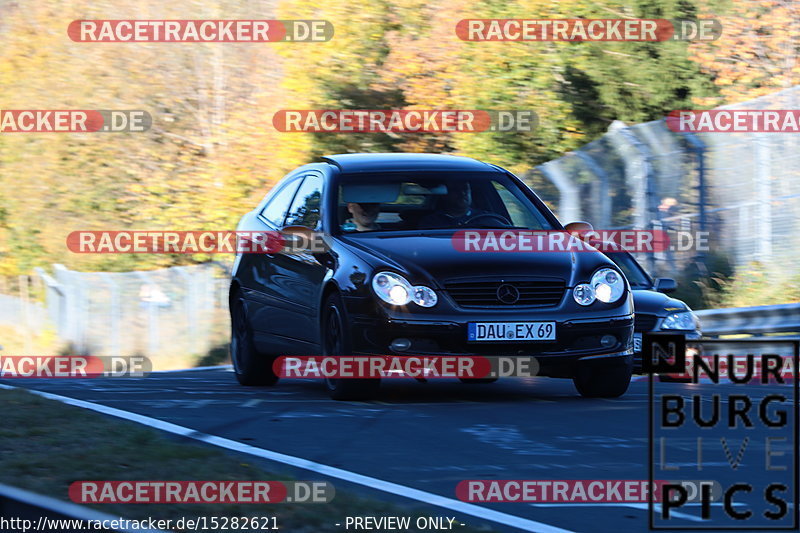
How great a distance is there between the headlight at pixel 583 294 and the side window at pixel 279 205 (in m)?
2.91

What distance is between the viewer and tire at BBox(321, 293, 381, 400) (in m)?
9.68

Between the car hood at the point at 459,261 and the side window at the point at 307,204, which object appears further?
the side window at the point at 307,204

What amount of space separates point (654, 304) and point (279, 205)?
12.8 feet

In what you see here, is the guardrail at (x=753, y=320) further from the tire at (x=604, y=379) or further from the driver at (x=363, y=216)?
the driver at (x=363, y=216)

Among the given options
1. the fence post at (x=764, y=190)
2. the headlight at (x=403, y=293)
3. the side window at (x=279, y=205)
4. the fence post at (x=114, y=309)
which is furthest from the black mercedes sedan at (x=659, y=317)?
the fence post at (x=114, y=309)

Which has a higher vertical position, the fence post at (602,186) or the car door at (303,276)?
the fence post at (602,186)

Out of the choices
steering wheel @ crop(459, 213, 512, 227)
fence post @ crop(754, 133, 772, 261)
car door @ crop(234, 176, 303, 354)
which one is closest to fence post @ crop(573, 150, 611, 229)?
fence post @ crop(754, 133, 772, 261)

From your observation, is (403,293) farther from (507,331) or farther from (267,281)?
(267,281)

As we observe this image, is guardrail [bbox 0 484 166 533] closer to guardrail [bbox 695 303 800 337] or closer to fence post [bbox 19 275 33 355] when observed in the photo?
guardrail [bbox 695 303 800 337]

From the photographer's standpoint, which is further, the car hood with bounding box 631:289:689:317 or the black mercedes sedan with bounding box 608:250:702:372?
the car hood with bounding box 631:289:689:317

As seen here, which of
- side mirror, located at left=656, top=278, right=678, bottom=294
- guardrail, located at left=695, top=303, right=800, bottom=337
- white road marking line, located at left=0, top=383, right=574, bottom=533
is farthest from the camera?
guardrail, located at left=695, top=303, right=800, bottom=337

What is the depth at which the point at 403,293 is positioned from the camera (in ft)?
31.0

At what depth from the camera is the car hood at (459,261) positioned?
31.2ft

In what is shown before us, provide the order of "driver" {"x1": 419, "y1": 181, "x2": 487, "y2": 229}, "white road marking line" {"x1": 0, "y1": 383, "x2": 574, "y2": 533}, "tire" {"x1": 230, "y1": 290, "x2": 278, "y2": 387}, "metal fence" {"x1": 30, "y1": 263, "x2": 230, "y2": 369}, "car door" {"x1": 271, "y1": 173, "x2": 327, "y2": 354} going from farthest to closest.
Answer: "metal fence" {"x1": 30, "y1": 263, "x2": 230, "y2": 369} → "tire" {"x1": 230, "y1": 290, "x2": 278, "y2": 387} → "driver" {"x1": 419, "y1": 181, "x2": 487, "y2": 229} → "car door" {"x1": 271, "y1": 173, "x2": 327, "y2": 354} → "white road marking line" {"x1": 0, "y1": 383, "x2": 574, "y2": 533}
